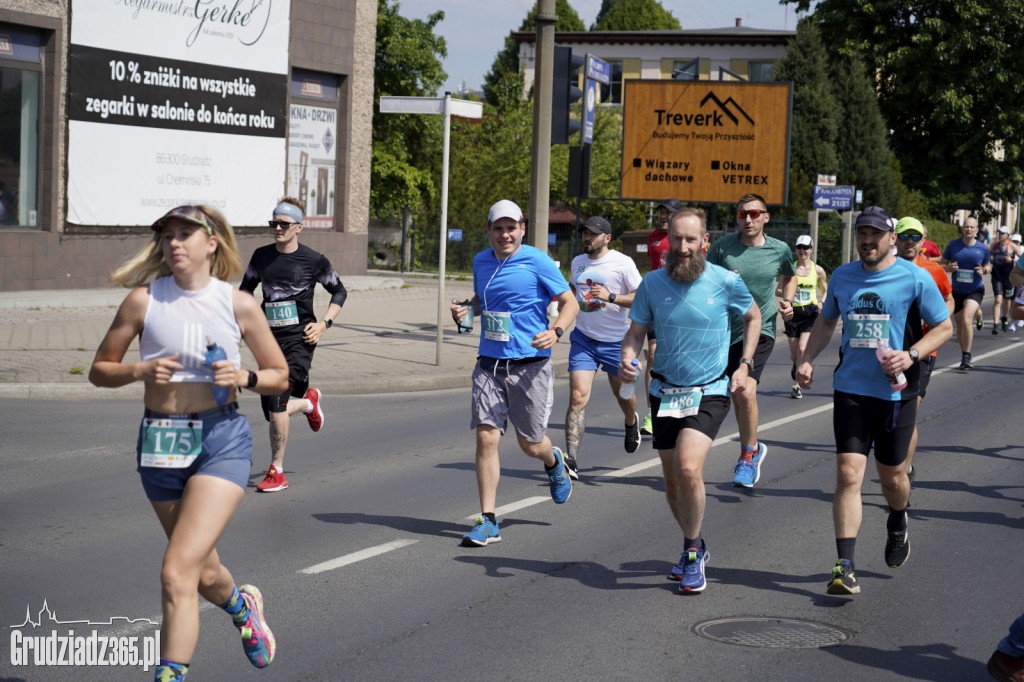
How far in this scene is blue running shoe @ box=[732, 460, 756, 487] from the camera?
9.13m

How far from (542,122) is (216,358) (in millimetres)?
13489

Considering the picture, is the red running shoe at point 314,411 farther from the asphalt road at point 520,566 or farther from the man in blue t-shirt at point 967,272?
the man in blue t-shirt at point 967,272

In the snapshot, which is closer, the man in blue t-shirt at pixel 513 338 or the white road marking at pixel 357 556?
the white road marking at pixel 357 556

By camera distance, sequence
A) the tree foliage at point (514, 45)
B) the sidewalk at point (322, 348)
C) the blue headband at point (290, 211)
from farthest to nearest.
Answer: the tree foliage at point (514, 45) → the sidewalk at point (322, 348) → the blue headband at point (290, 211)

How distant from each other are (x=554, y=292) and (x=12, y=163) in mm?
15597

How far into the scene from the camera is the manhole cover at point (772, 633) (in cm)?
555

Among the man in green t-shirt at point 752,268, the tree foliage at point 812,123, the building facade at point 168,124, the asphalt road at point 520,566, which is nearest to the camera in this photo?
the asphalt road at point 520,566

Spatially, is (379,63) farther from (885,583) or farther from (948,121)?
(885,583)

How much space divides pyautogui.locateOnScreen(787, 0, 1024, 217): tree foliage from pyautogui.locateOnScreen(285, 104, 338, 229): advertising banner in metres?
30.0

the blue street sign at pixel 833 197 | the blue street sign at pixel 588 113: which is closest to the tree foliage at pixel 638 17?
the blue street sign at pixel 833 197

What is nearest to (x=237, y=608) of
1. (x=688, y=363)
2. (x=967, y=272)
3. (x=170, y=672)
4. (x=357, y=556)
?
(x=170, y=672)

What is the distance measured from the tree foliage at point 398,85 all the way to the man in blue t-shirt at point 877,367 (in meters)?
34.2

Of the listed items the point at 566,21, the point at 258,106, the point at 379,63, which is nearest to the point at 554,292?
the point at 258,106

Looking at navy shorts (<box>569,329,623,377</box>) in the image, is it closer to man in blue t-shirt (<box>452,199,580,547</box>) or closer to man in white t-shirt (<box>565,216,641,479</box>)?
man in white t-shirt (<box>565,216,641,479</box>)
